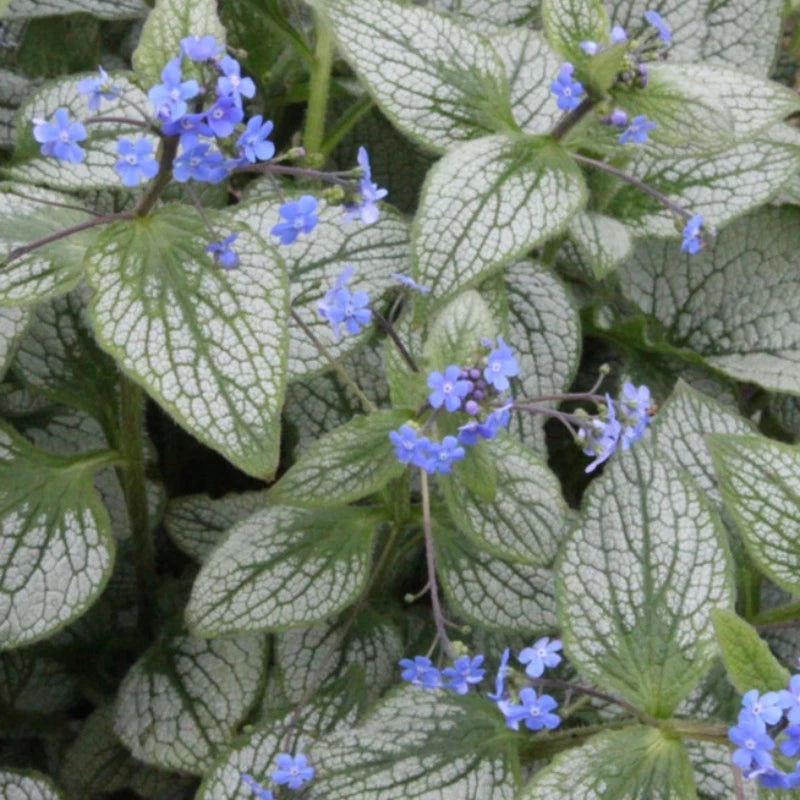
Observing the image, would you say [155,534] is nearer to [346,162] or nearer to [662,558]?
[346,162]

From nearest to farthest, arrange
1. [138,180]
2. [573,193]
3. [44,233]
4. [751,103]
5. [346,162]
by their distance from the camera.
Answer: [138,180]
[44,233]
[573,193]
[751,103]
[346,162]

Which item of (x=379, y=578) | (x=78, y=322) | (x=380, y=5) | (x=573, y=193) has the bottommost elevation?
(x=379, y=578)

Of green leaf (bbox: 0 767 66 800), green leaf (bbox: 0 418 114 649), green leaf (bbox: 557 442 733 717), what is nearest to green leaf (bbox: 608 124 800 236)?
green leaf (bbox: 557 442 733 717)

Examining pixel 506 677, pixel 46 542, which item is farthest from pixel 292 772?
pixel 46 542

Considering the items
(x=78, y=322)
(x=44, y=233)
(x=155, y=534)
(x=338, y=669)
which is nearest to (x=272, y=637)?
(x=338, y=669)

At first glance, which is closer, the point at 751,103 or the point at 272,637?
the point at 751,103

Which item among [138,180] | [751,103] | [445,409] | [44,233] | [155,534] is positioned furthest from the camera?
[155,534]
